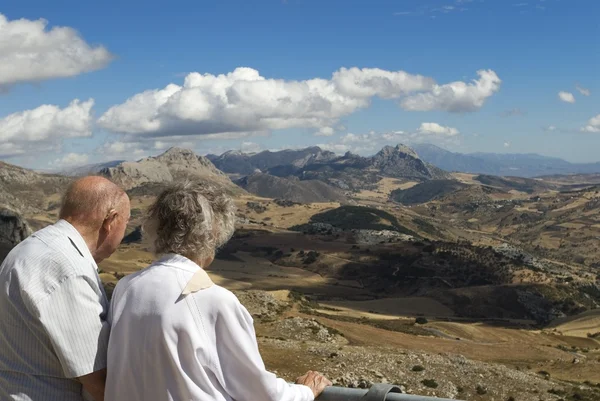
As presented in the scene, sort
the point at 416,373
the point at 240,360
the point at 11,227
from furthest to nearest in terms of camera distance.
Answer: the point at 11,227
the point at 416,373
the point at 240,360

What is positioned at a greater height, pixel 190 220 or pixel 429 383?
pixel 190 220

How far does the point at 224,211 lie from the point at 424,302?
349 feet

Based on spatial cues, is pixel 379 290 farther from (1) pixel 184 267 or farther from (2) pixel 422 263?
(1) pixel 184 267

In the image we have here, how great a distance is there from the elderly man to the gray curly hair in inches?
24.4

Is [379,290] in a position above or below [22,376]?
below

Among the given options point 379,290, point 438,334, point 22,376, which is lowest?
point 379,290

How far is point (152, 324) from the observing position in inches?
175

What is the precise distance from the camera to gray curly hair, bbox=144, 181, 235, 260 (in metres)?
4.83

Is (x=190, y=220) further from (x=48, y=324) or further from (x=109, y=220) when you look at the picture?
(x=48, y=324)

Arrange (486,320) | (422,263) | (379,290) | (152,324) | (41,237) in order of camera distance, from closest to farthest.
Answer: (152,324) → (41,237) → (486,320) → (379,290) → (422,263)

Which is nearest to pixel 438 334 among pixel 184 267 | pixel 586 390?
pixel 586 390

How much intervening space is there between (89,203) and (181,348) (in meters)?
1.57

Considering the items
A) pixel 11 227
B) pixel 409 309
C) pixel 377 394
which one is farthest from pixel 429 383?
pixel 11 227

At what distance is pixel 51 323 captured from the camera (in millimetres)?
4398
